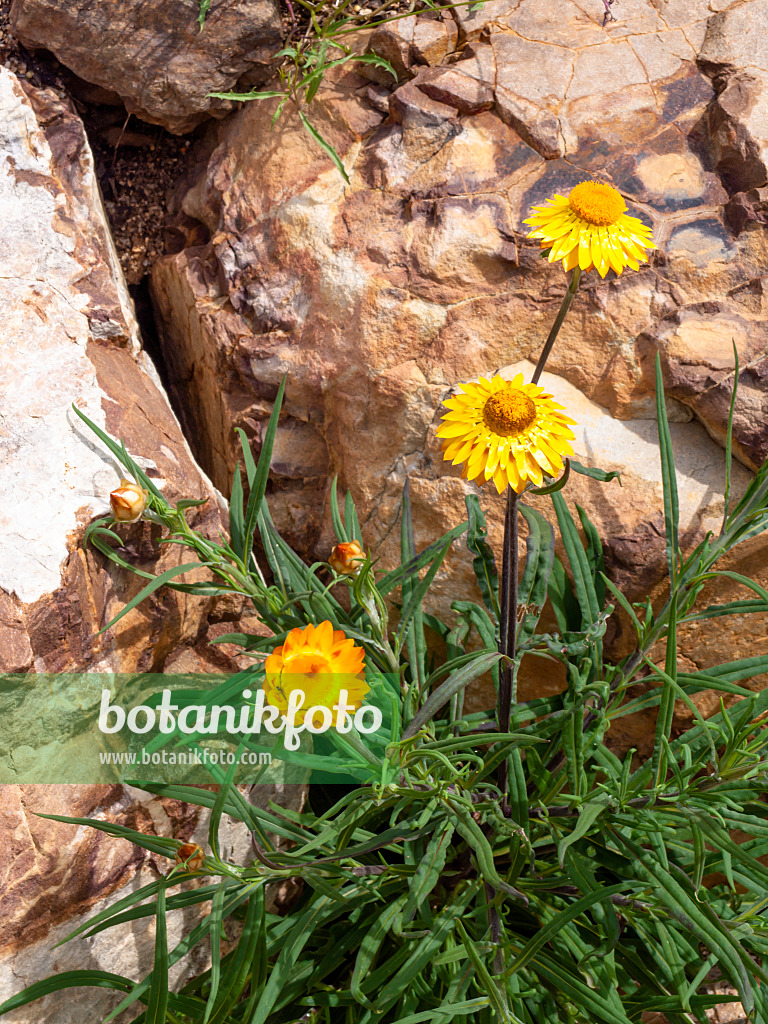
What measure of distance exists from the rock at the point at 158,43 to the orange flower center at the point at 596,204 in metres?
1.16

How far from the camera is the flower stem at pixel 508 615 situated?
58.0 inches

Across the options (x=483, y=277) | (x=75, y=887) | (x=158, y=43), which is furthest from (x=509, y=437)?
(x=158, y=43)

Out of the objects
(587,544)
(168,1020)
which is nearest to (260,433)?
(587,544)

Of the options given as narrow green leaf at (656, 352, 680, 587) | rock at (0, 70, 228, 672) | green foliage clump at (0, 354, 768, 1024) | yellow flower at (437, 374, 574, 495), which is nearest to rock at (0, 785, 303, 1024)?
green foliage clump at (0, 354, 768, 1024)

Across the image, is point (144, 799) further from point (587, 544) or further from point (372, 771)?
point (587, 544)

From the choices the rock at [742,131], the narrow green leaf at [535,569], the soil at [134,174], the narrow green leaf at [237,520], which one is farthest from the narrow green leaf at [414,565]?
the soil at [134,174]

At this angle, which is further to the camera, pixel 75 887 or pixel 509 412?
pixel 75 887

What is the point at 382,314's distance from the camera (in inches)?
80.0

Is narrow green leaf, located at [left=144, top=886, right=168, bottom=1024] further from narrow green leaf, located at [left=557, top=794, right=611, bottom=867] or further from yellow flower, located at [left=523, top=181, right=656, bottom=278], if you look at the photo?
yellow flower, located at [left=523, top=181, right=656, bottom=278]

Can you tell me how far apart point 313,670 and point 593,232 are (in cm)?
93

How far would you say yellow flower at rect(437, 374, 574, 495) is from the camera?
4.58 feet

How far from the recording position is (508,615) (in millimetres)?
1551

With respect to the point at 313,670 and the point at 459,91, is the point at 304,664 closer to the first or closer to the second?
the point at 313,670

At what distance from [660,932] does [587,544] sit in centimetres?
78
